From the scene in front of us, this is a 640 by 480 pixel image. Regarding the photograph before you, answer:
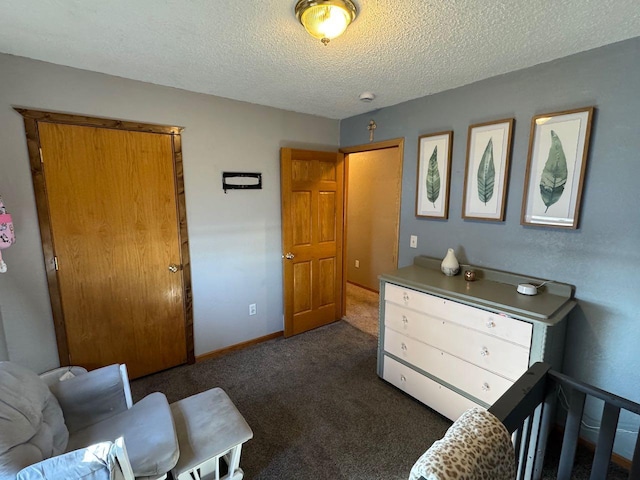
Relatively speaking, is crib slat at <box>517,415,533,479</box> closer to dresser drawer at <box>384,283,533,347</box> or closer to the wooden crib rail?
the wooden crib rail

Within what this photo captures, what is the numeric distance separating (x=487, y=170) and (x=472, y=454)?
6.28 feet

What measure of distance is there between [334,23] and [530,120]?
4.78ft

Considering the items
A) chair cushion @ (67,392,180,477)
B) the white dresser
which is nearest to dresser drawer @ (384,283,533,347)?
the white dresser

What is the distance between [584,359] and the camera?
6.03 ft

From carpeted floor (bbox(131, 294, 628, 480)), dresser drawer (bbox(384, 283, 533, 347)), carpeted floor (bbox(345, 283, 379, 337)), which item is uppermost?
dresser drawer (bbox(384, 283, 533, 347))

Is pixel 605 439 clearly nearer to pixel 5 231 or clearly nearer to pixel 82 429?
pixel 82 429

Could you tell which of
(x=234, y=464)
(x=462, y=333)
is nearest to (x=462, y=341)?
(x=462, y=333)

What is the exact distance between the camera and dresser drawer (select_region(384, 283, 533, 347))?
1.66 metres

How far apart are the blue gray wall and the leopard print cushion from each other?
1.37 metres

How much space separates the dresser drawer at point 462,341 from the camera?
170 cm

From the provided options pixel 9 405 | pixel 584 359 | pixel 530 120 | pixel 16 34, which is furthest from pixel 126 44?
pixel 584 359

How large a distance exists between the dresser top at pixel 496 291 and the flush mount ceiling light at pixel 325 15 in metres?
1.61

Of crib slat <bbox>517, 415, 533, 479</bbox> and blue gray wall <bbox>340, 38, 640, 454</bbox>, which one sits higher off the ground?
blue gray wall <bbox>340, 38, 640, 454</bbox>

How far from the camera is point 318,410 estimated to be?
2.16 m
